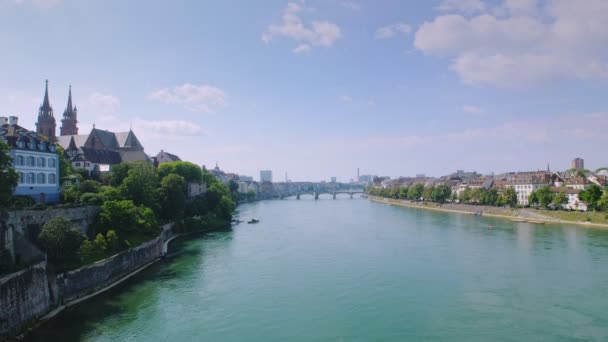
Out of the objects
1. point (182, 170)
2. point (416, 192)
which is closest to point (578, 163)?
point (416, 192)

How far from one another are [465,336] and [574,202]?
5271cm

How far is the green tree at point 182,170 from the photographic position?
47.5m

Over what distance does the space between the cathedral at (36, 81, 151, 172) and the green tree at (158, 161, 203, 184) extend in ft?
17.6

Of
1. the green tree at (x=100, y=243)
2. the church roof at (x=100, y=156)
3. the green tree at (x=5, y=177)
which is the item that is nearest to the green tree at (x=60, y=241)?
the green tree at (x=5, y=177)

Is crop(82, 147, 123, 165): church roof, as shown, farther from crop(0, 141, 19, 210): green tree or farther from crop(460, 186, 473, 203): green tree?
crop(460, 186, 473, 203): green tree

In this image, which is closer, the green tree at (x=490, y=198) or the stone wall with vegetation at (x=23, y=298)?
the stone wall with vegetation at (x=23, y=298)

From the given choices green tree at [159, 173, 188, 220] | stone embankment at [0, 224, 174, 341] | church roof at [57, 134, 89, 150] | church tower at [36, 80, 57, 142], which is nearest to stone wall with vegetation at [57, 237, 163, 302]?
stone embankment at [0, 224, 174, 341]

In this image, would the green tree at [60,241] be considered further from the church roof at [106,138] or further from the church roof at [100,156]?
the church roof at [106,138]

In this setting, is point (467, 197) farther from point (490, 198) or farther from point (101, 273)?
point (101, 273)

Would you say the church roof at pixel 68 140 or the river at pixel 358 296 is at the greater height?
the church roof at pixel 68 140

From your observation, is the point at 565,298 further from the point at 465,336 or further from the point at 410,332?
the point at 410,332

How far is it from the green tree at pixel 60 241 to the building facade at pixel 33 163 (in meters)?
5.88

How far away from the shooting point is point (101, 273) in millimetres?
20422

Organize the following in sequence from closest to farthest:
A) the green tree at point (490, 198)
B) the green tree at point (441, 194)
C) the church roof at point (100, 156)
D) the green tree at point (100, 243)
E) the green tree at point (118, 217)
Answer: the green tree at point (100, 243) < the green tree at point (118, 217) < the church roof at point (100, 156) < the green tree at point (490, 198) < the green tree at point (441, 194)
